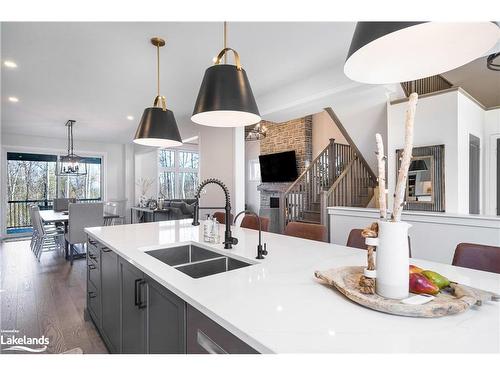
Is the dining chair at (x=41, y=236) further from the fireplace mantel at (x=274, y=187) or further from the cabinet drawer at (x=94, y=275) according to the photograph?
the fireplace mantel at (x=274, y=187)

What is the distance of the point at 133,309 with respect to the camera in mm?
1603

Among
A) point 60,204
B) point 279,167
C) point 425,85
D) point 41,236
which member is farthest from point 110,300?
point 279,167

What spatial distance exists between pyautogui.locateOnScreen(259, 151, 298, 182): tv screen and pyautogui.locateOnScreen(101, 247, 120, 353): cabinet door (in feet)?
18.4

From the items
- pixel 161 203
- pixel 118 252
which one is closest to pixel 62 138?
pixel 161 203

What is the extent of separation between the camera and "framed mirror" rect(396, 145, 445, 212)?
10.9 feet

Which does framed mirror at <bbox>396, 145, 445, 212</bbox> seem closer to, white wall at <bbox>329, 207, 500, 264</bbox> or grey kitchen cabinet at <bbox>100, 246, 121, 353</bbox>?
white wall at <bbox>329, 207, 500, 264</bbox>

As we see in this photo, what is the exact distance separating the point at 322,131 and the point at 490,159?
12.0 ft

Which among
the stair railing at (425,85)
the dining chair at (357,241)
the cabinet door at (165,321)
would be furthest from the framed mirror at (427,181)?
the cabinet door at (165,321)

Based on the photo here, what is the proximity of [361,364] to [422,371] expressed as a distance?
142 mm

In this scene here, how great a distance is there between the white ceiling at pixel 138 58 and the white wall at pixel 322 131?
11.6 ft

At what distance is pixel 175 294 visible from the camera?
1.17 meters

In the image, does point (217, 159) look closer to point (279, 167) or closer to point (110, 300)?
point (279, 167)

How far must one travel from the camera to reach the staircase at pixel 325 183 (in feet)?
17.0
